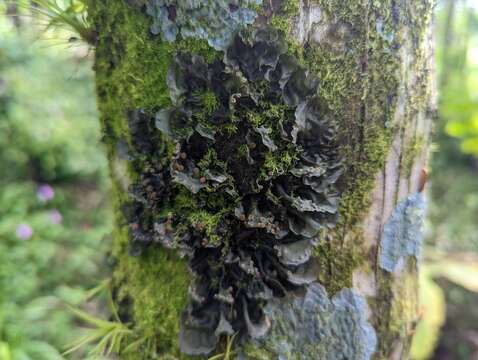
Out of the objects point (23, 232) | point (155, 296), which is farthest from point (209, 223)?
point (23, 232)

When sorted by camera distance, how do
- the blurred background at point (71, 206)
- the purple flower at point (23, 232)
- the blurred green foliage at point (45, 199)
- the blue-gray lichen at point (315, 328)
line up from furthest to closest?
the purple flower at point (23, 232) < the blurred green foliage at point (45, 199) < the blurred background at point (71, 206) < the blue-gray lichen at point (315, 328)

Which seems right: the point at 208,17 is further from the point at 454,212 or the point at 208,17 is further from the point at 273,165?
the point at 454,212

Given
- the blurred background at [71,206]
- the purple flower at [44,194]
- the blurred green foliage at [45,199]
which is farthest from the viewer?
the purple flower at [44,194]

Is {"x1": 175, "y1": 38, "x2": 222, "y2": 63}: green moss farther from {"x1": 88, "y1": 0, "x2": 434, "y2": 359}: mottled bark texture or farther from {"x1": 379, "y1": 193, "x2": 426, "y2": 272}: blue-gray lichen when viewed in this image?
{"x1": 379, "y1": 193, "x2": 426, "y2": 272}: blue-gray lichen

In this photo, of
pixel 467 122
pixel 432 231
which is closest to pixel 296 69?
pixel 467 122

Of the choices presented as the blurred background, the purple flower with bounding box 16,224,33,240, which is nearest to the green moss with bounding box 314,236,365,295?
the blurred background

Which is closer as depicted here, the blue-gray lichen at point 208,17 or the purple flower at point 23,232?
the blue-gray lichen at point 208,17

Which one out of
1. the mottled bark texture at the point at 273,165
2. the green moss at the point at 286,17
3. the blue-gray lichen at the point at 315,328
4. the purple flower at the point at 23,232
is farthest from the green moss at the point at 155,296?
the purple flower at the point at 23,232

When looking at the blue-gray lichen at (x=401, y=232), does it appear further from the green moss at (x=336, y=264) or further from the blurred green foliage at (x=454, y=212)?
the blurred green foliage at (x=454, y=212)
